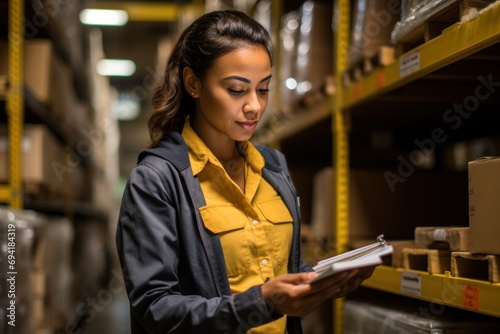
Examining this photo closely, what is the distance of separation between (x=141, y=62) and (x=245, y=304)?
47.1 ft

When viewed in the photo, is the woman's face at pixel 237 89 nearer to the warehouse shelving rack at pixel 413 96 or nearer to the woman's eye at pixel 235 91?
the woman's eye at pixel 235 91

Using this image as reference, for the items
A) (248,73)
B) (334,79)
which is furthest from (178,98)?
(334,79)

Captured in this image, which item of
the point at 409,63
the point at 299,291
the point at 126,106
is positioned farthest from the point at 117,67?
the point at 299,291

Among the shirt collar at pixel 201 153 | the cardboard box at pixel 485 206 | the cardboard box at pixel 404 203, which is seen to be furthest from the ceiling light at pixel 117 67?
the cardboard box at pixel 485 206

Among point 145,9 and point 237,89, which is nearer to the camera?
point 237,89

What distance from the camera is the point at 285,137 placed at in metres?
4.52

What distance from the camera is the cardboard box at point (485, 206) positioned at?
1.89 metres

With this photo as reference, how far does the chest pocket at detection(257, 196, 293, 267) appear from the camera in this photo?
6.72ft

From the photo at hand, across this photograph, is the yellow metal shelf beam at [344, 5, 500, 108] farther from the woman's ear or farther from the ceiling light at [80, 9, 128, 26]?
the ceiling light at [80, 9, 128, 26]

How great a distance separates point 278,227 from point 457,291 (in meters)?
0.61

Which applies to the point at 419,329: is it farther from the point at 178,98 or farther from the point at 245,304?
the point at 178,98

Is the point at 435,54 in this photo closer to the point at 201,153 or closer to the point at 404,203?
the point at 201,153

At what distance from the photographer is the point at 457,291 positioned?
2.07 m

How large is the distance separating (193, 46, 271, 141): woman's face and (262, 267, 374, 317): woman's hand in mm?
584
